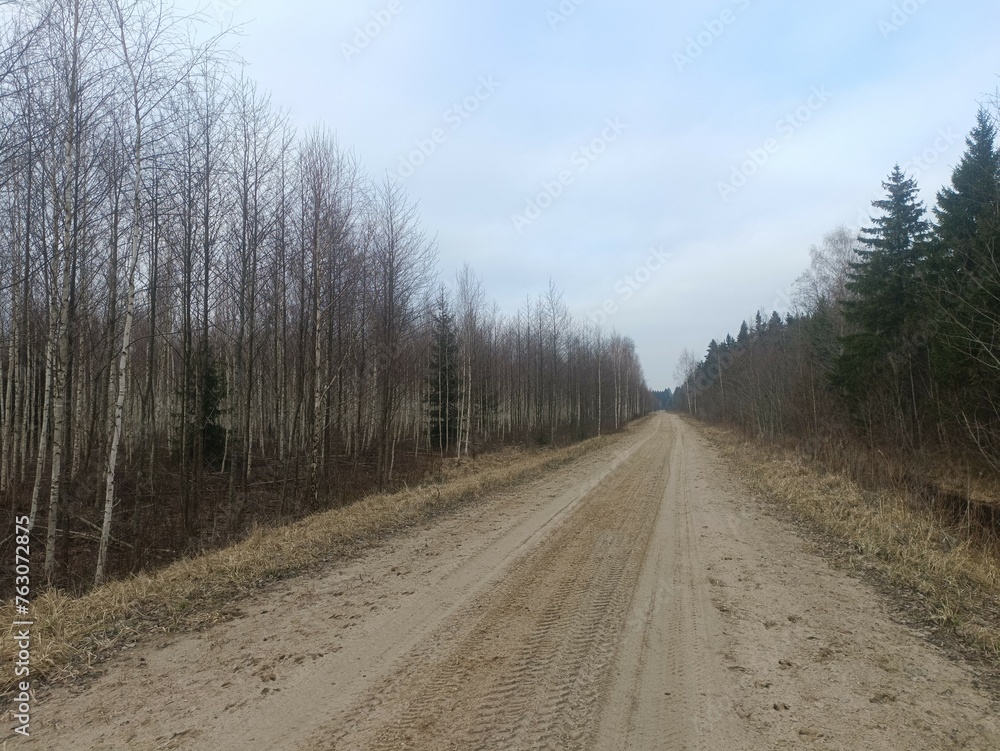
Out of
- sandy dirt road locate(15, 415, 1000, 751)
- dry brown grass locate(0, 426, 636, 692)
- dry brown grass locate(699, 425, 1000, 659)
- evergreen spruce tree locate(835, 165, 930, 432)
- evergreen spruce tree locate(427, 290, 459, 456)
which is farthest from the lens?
evergreen spruce tree locate(427, 290, 459, 456)

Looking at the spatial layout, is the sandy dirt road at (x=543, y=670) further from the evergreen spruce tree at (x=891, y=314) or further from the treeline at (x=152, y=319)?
the evergreen spruce tree at (x=891, y=314)

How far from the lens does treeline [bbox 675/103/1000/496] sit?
40.7 feet

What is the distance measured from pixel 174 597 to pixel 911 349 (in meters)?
24.6

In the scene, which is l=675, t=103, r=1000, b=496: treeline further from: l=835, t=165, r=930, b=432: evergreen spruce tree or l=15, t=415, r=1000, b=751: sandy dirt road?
l=15, t=415, r=1000, b=751: sandy dirt road

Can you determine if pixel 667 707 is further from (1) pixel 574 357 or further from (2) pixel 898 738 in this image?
(1) pixel 574 357

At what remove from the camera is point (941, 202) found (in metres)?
16.4

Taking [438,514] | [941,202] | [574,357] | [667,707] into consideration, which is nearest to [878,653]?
[667,707]

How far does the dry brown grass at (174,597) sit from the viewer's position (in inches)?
154

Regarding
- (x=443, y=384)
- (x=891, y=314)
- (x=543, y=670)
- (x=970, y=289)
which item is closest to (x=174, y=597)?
(x=543, y=670)

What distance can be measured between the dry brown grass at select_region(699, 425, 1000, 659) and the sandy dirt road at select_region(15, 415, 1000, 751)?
509 mm

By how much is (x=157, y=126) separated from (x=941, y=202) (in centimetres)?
2173

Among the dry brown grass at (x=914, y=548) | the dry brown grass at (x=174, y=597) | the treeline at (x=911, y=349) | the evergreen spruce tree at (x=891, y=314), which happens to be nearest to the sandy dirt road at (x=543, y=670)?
the dry brown grass at (x=174, y=597)

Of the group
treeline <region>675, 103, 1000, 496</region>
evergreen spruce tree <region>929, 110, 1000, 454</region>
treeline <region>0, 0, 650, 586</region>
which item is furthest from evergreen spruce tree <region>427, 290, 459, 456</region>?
evergreen spruce tree <region>929, 110, 1000, 454</region>

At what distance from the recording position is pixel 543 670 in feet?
12.0
